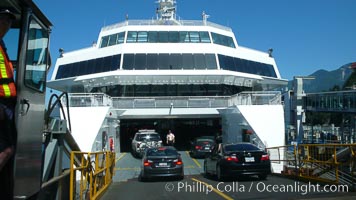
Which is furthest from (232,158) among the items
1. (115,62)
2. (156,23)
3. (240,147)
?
(156,23)

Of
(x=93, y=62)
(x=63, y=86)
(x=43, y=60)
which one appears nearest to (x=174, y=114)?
(x=93, y=62)

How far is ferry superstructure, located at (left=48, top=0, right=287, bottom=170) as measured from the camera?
22953 millimetres

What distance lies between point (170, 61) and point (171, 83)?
180cm

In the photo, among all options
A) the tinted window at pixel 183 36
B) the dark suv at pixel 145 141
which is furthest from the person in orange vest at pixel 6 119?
the tinted window at pixel 183 36

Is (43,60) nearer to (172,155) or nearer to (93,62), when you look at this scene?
(172,155)

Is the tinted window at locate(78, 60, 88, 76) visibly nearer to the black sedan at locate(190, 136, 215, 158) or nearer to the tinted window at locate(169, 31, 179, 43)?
the tinted window at locate(169, 31, 179, 43)

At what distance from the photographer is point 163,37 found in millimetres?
31797

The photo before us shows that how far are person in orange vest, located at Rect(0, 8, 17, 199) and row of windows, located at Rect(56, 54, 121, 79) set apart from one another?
85.3ft

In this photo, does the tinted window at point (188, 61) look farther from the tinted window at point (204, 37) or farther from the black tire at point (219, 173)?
the black tire at point (219, 173)

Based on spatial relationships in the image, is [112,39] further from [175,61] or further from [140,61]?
[175,61]

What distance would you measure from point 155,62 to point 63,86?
358 inches

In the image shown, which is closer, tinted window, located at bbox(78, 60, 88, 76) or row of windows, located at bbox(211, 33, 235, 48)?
tinted window, located at bbox(78, 60, 88, 76)

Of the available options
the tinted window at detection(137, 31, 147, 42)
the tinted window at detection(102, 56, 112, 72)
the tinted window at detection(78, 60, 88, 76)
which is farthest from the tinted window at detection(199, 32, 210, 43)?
the tinted window at detection(78, 60, 88, 76)

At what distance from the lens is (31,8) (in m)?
3.67
